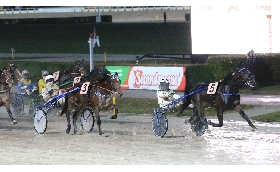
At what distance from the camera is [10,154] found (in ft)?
54.7

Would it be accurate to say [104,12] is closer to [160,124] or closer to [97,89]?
[97,89]

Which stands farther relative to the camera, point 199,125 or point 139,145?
point 199,125

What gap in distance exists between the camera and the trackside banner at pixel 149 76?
2697cm

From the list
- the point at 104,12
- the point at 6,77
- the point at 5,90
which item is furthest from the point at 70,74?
the point at 104,12

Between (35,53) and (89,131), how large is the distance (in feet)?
83.3

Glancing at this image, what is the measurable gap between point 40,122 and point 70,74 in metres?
3.03

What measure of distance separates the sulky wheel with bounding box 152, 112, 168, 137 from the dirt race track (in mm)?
157

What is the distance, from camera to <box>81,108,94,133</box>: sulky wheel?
19.6 m

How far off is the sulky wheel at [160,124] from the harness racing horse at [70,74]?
11.7ft

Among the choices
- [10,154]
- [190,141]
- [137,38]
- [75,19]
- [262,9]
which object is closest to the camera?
[10,154]

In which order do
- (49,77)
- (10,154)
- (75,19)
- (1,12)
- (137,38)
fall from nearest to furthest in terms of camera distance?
(10,154) < (49,77) < (137,38) < (75,19) < (1,12)

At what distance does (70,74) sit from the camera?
22.6 m
